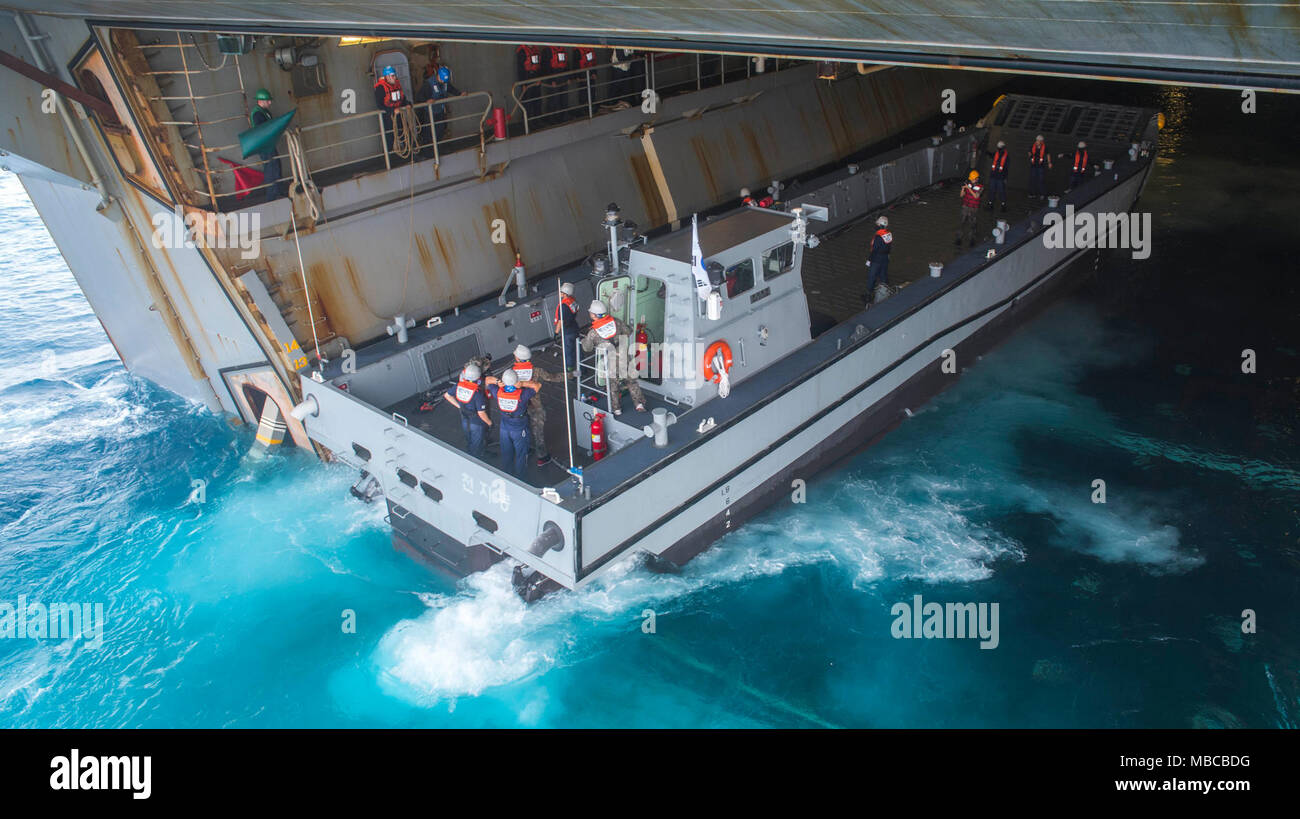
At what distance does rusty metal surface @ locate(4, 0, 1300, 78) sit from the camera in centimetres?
389

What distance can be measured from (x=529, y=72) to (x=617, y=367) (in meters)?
5.06

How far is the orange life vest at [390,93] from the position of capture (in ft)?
33.0

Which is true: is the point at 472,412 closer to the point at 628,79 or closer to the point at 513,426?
the point at 513,426

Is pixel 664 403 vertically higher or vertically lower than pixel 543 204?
lower

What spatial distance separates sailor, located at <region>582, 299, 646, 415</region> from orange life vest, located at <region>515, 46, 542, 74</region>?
14.5ft

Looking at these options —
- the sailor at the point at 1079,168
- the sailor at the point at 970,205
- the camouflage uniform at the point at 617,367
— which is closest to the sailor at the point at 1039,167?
the sailor at the point at 1079,168

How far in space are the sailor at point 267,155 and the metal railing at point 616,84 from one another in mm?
2658

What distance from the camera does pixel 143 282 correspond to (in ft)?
35.3

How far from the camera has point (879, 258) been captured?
10969 mm

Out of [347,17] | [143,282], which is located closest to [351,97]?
[143,282]

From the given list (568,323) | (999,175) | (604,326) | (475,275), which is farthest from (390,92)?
(999,175)

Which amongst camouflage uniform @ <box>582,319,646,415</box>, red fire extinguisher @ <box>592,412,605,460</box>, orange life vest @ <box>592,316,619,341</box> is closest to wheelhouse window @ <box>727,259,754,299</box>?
camouflage uniform @ <box>582,319,646,415</box>

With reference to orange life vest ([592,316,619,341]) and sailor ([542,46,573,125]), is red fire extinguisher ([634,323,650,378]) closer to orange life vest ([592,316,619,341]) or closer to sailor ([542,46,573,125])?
orange life vest ([592,316,619,341])
